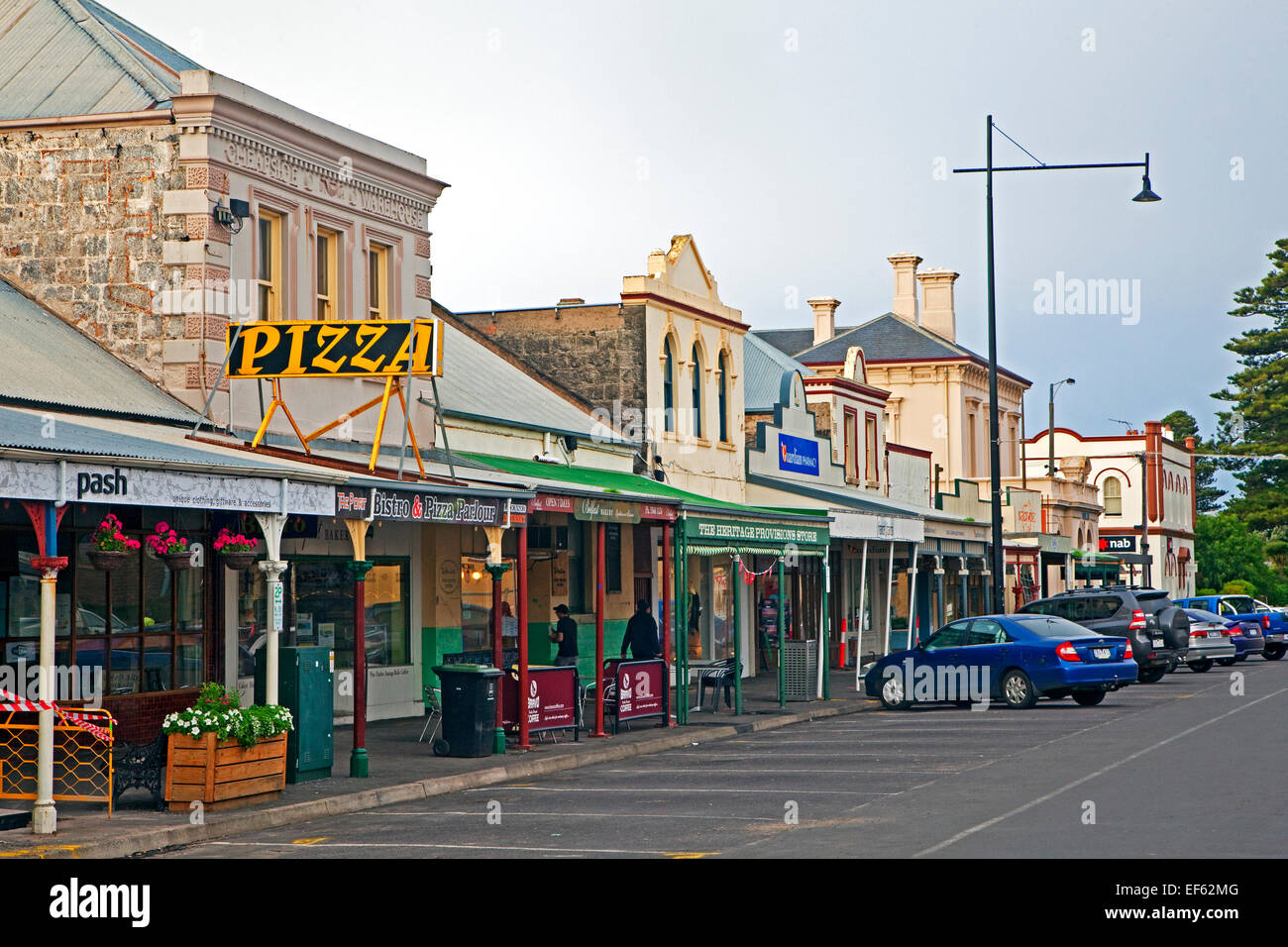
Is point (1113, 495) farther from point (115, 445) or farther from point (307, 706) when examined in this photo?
point (115, 445)

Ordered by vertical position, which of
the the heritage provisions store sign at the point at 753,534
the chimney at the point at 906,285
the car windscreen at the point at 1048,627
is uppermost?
the chimney at the point at 906,285

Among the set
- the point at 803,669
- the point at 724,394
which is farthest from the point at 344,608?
the point at 724,394

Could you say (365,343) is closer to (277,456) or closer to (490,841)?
(277,456)

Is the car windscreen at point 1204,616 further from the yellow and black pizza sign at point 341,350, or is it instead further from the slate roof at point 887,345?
the yellow and black pizza sign at point 341,350

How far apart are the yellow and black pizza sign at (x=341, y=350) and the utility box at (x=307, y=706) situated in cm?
376

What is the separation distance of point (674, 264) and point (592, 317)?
2.14 meters

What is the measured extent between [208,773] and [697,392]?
2086 centimetres

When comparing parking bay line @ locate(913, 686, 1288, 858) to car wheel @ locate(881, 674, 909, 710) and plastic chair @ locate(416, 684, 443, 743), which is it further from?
plastic chair @ locate(416, 684, 443, 743)

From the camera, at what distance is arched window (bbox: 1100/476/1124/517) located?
81500 millimetres

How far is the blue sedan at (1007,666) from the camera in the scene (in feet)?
82.0

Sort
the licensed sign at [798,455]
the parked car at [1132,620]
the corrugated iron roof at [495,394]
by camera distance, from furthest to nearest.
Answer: the licensed sign at [798,455], the parked car at [1132,620], the corrugated iron roof at [495,394]

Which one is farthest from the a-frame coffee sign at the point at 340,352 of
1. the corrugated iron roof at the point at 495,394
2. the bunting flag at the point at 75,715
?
the corrugated iron roof at the point at 495,394

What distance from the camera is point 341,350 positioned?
742 inches

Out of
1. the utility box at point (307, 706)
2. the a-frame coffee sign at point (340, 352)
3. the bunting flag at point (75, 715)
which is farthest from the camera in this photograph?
the a-frame coffee sign at point (340, 352)
